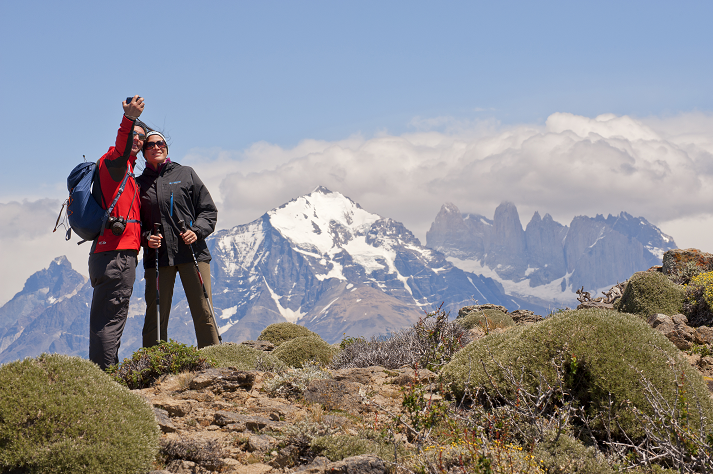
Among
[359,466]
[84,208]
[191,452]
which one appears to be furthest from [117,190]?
[359,466]

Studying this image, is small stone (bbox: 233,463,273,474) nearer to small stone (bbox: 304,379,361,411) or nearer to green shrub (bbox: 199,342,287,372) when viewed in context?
small stone (bbox: 304,379,361,411)

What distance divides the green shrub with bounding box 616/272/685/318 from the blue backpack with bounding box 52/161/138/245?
1038 cm

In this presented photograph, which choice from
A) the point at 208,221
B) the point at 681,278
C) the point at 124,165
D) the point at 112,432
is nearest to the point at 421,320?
the point at 208,221

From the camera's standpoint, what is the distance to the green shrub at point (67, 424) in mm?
3881

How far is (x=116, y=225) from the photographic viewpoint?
6.13m

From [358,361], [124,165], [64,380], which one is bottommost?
[358,361]

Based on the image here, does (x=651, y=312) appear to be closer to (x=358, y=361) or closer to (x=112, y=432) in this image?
(x=358, y=361)

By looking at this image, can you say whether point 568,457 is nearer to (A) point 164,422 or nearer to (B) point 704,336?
(A) point 164,422

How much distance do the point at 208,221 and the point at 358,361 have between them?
3.23 meters

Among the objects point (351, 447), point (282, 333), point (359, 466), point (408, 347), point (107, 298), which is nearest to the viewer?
point (359, 466)

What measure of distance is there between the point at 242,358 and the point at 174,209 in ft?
8.25

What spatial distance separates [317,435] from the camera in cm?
470

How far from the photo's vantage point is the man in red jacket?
6.10 m

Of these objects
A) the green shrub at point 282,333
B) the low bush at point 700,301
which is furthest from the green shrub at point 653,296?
the green shrub at point 282,333
